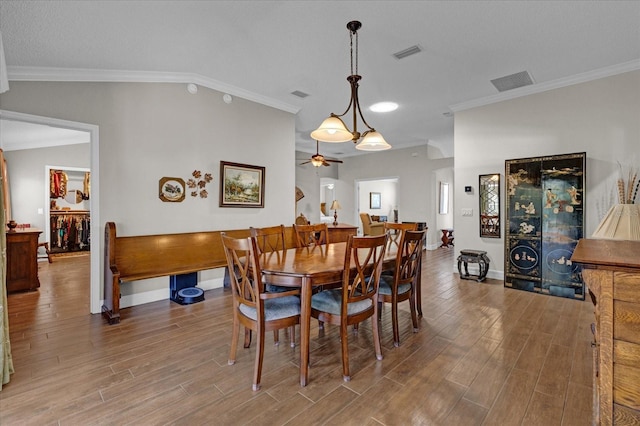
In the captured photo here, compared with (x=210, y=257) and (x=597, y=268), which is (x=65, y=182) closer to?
(x=210, y=257)

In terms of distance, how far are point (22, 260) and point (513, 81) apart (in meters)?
7.37

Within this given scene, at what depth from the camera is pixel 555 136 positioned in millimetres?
4246

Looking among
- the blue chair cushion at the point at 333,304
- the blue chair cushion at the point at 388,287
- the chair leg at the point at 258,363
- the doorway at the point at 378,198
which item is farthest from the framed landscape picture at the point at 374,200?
the chair leg at the point at 258,363

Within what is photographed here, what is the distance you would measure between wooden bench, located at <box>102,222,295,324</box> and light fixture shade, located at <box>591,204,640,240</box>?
4.41m

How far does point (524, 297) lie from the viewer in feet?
13.1

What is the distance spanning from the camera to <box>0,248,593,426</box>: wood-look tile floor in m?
1.76

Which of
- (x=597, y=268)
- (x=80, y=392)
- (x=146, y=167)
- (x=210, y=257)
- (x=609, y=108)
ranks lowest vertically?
(x=80, y=392)

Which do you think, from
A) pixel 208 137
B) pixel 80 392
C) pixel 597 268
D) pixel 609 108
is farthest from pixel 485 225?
pixel 80 392

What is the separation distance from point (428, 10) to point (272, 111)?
2.96m

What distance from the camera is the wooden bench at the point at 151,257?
3.28 meters

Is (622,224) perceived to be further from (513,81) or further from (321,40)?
(321,40)

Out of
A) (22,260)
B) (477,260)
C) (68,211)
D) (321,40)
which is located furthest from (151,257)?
(68,211)

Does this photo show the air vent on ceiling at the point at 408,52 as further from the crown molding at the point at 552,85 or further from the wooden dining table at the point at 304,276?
the wooden dining table at the point at 304,276

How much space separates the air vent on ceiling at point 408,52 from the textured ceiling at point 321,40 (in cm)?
7
